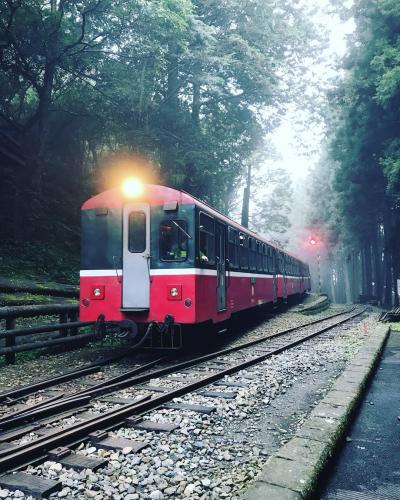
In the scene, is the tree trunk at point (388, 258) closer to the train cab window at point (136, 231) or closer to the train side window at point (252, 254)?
the train side window at point (252, 254)

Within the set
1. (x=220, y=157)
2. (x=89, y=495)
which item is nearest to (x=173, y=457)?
(x=89, y=495)

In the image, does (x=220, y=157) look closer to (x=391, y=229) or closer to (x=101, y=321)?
(x=391, y=229)

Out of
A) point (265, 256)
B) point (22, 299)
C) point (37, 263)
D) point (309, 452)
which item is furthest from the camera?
point (37, 263)

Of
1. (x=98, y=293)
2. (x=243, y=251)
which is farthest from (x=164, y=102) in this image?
(x=98, y=293)

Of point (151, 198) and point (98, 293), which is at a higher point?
point (151, 198)

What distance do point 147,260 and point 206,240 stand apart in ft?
4.54

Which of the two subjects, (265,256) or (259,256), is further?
(265,256)

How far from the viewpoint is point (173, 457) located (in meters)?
3.78

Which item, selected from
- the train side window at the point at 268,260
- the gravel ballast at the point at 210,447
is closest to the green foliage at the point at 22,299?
the gravel ballast at the point at 210,447

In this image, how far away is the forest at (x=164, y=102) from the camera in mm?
18203

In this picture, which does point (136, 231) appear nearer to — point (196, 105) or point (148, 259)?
point (148, 259)

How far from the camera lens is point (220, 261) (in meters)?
10.1

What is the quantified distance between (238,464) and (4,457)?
1.92m

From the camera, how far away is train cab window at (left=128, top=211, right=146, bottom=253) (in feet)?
28.3
